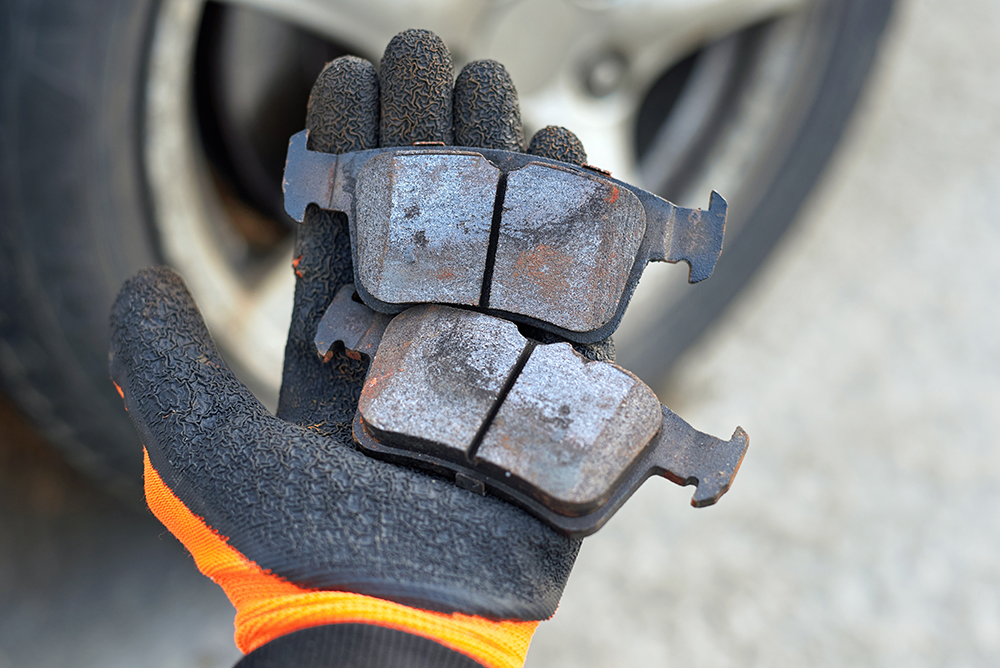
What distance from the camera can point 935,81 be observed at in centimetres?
281

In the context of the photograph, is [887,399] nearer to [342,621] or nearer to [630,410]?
[630,410]

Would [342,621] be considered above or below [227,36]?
below

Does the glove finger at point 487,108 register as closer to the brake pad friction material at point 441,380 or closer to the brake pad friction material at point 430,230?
the brake pad friction material at point 430,230

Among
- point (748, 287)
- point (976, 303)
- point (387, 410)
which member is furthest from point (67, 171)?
point (976, 303)

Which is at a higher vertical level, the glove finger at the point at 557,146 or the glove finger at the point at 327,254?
the glove finger at the point at 557,146

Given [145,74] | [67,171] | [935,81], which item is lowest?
[67,171]

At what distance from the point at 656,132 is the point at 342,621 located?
1586 mm

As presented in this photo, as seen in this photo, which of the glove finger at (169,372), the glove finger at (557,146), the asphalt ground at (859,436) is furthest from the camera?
the asphalt ground at (859,436)

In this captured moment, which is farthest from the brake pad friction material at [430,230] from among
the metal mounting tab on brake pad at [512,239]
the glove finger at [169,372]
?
the glove finger at [169,372]

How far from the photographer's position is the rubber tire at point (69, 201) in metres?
1.14

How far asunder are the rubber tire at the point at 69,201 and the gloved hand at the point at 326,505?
324 millimetres

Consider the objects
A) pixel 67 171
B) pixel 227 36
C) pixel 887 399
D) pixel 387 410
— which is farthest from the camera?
pixel 887 399

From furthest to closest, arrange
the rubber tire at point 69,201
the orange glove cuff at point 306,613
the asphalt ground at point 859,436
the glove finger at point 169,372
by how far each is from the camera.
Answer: the asphalt ground at point 859,436, the rubber tire at point 69,201, the glove finger at point 169,372, the orange glove cuff at point 306,613

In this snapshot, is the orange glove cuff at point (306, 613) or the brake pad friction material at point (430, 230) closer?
the orange glove cuff at point (306, 613)
